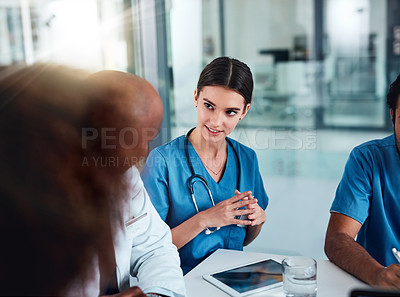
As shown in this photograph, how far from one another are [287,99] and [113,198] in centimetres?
308

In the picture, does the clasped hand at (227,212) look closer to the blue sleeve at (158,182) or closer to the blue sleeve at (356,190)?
the blue sleeve at (158,182)

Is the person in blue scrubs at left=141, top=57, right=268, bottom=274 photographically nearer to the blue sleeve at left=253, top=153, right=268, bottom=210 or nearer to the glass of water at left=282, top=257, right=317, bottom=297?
the blue sleeve at left=253, top=153, right=268, bottom=210

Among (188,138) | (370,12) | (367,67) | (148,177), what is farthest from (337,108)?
(148,177)

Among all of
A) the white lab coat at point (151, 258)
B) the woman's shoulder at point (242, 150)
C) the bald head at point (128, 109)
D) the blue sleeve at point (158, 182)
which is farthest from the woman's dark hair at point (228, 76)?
the bald head at point (128, 109)

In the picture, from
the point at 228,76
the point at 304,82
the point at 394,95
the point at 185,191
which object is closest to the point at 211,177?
the point at 185,191

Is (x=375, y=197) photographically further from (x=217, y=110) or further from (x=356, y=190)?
(x=217, y=110)

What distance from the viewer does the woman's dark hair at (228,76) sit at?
1235 mm

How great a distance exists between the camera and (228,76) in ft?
4.06

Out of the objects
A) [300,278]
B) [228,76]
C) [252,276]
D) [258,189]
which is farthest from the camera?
[258,189]

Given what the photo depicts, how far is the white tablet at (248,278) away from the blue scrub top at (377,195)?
0.29 meters

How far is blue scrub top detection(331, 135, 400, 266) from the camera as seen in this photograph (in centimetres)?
112

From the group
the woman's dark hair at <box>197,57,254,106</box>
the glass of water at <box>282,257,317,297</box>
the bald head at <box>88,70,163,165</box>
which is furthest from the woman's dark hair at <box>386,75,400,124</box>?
the bald head at <box>88,70,163,165</box>

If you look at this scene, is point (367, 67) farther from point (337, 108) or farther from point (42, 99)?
point (42, 99)

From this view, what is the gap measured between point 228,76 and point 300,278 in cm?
64
